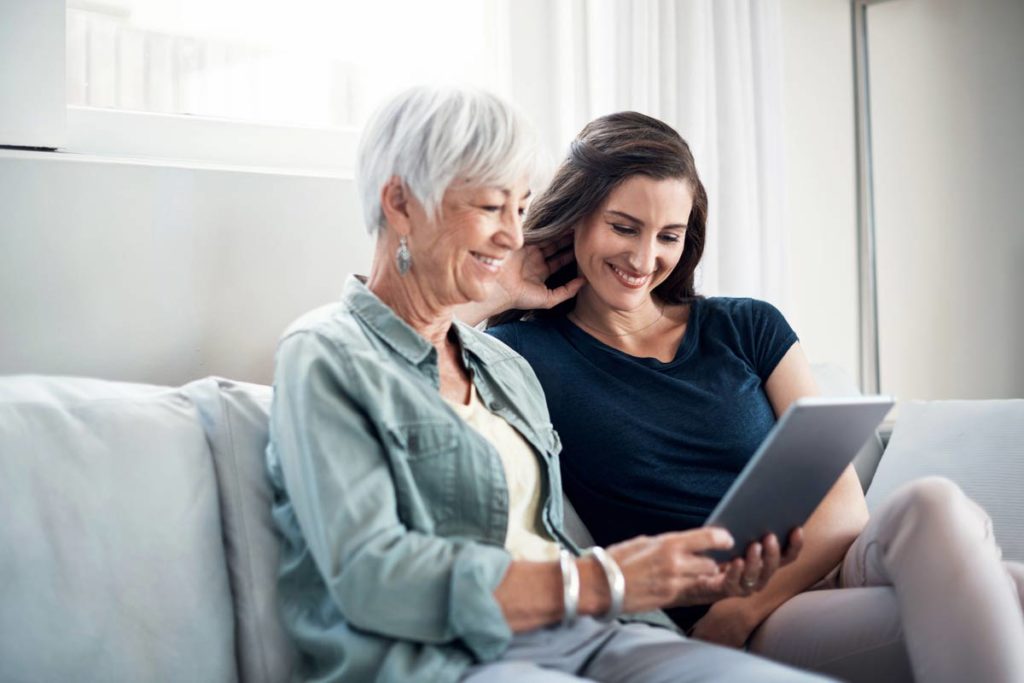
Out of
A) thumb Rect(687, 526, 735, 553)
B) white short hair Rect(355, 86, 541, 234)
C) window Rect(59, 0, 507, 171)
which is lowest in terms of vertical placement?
thumb Rect(687, 526, 735, 553)

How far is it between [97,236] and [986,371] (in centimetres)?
289

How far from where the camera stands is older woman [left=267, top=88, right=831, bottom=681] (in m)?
1.24

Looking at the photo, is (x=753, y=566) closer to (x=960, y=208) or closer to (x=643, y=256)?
(x=643, y=256)

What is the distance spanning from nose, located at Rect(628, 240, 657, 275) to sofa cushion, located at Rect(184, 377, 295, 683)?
66 cm

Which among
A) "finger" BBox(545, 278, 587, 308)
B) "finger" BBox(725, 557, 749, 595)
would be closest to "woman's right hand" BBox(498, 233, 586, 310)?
"finger" BBox(545, 278, 587, 308)

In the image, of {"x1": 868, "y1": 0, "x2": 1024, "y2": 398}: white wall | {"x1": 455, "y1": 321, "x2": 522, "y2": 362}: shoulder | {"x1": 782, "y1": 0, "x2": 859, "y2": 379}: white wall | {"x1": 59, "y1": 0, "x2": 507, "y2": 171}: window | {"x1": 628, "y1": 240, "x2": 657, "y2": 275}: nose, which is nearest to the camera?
{"x1": 455, "y1": 321, "x2": 522, "y2": 362}: shoulder

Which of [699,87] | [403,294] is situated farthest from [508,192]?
[699,87]

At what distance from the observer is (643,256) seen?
1849 millimetres

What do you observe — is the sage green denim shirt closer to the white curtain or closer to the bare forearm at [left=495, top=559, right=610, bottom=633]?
the bare forearm at [left=495, top=559, right=610, bottom=633]

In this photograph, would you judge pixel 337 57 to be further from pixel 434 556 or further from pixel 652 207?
pixel 434 556

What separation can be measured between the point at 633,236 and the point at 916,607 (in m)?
0.76

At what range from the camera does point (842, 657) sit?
151 cm

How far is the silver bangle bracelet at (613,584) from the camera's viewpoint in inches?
49.7

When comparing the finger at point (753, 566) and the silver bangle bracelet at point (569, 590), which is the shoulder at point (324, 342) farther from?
the finger at point (753, 566)
